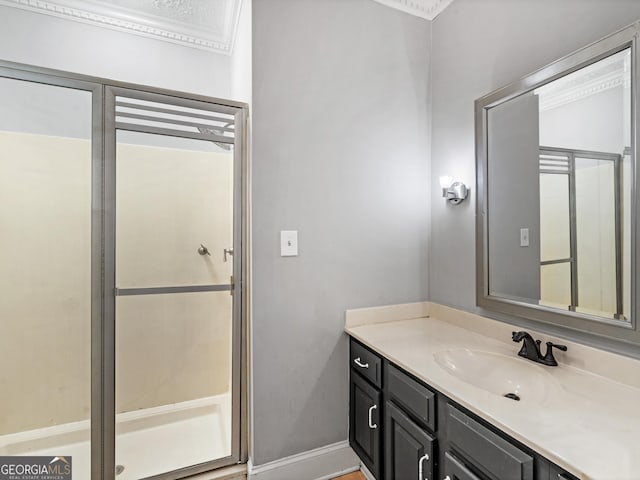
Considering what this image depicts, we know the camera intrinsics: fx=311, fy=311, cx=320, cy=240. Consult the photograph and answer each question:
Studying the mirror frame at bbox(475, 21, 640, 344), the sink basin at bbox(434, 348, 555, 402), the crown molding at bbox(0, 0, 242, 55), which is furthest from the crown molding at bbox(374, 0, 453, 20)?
the sink basin at bbox(434, 348, 555, 402)

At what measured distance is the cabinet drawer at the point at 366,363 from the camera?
1488 mm

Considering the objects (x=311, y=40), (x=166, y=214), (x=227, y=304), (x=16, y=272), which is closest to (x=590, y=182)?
(x=311, y=40)

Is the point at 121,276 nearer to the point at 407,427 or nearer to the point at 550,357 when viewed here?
the point at 407,427

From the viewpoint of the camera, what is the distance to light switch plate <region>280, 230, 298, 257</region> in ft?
5.44

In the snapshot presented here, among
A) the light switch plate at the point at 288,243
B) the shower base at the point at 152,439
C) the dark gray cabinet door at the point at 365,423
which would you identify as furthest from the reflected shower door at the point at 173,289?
the dark gray cabinet door at the point at 365,423

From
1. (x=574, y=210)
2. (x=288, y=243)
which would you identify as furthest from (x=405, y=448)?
(x=574, y=210)

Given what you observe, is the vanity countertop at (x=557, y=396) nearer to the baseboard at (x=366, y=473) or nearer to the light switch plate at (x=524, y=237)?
the light switch plate at (x=524, y=237)

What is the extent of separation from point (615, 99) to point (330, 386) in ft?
5.87

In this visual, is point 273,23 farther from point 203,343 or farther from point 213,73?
point 203,343

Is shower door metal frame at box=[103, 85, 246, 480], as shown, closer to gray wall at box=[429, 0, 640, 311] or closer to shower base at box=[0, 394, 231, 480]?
shower base at box=[0, 394, 231, 480]

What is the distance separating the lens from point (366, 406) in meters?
1.60

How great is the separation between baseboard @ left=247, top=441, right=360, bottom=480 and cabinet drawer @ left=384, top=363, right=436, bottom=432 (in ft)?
2.08

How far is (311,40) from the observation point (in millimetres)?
1727

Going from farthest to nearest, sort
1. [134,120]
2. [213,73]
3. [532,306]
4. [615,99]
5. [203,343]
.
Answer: [213,73]
[203,343]
[134,120]
[532,306]
[615,99]
